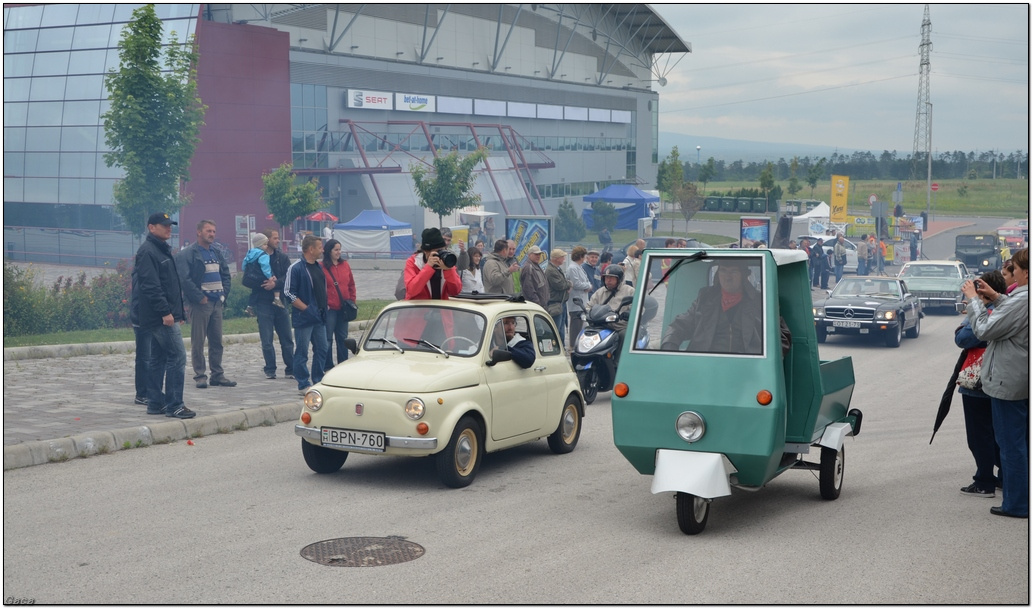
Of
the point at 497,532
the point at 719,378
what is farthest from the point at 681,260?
the point at 497,532

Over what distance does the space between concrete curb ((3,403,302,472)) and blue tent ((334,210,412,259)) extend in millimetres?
36380

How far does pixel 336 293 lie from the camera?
13.5 metres

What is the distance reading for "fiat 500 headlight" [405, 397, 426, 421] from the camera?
8.12 meters

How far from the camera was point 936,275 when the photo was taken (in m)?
28.9

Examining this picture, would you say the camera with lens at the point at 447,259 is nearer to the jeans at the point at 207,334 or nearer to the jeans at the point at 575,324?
the jeans at the point at 207,334

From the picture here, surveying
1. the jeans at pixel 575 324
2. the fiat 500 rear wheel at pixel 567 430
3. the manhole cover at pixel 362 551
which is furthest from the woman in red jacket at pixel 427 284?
the jeans at pixel 575 324

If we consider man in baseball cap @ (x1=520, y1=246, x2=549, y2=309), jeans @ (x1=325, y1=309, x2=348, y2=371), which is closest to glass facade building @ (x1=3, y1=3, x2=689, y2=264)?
man in baseball cap @ (x1=520, y1=246, x2=549, y2=309)

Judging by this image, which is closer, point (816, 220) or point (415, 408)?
point (415, 408)

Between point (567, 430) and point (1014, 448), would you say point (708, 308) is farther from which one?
point (567, 430)

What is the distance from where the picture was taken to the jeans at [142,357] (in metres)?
11.6

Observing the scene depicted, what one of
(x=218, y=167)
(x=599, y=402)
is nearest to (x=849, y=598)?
(x=599, y=402)

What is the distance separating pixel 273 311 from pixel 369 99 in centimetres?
4424

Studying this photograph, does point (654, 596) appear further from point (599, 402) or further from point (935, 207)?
point (935, 207)

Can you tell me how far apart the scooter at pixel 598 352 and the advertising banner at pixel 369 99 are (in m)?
44.4
